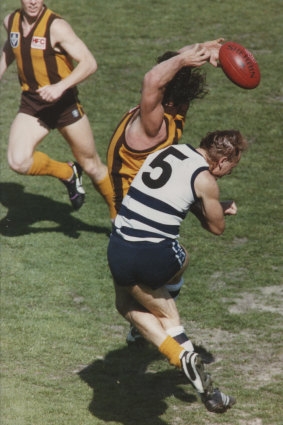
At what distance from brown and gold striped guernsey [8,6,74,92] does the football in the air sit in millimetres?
2576

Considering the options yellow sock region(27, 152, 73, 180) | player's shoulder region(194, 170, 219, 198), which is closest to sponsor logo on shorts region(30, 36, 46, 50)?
yellow sock region(27, 152, 73, 180)

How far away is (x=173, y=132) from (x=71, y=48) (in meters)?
2.36

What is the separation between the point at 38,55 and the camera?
7359 millimetres

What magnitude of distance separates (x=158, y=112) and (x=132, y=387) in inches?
82.8

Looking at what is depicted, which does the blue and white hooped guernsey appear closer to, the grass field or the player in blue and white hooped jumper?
the player in blue and white hooped jumper

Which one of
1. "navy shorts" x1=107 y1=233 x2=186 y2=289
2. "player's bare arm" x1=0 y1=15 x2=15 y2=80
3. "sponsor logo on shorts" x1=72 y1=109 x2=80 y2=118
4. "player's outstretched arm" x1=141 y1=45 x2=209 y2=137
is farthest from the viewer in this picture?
"player's bare arm" x1=0 y1=15 x2=15 y2=80

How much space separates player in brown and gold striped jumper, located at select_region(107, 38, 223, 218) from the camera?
4.91 m

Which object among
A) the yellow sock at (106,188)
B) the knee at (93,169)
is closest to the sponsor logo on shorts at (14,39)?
the knee at (93,169)

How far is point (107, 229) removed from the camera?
8.58 meters

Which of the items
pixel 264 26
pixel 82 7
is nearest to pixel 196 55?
pixel 264 26

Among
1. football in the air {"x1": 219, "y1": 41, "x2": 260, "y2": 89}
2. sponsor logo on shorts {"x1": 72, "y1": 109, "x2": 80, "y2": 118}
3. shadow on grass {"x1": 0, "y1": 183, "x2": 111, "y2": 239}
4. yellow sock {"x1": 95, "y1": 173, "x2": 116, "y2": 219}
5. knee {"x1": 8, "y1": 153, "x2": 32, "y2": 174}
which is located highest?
football in the air {"x1": 219, "y1": 41, "x2": 260, "y2": 89}

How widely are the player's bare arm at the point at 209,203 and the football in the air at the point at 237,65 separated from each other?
1127 mm

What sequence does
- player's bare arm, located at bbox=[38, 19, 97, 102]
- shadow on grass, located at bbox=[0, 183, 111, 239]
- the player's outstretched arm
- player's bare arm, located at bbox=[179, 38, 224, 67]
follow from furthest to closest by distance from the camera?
shadow on grass, located at bbox=[0, 183, 111, 239] → player's bare arm, located at bbox=[38, 19, 97, 102] → player's bare arm, located at bbox=[179, 38, 224, 67] → the player's outstretched arm

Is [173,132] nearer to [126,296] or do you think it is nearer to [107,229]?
[126,296]
